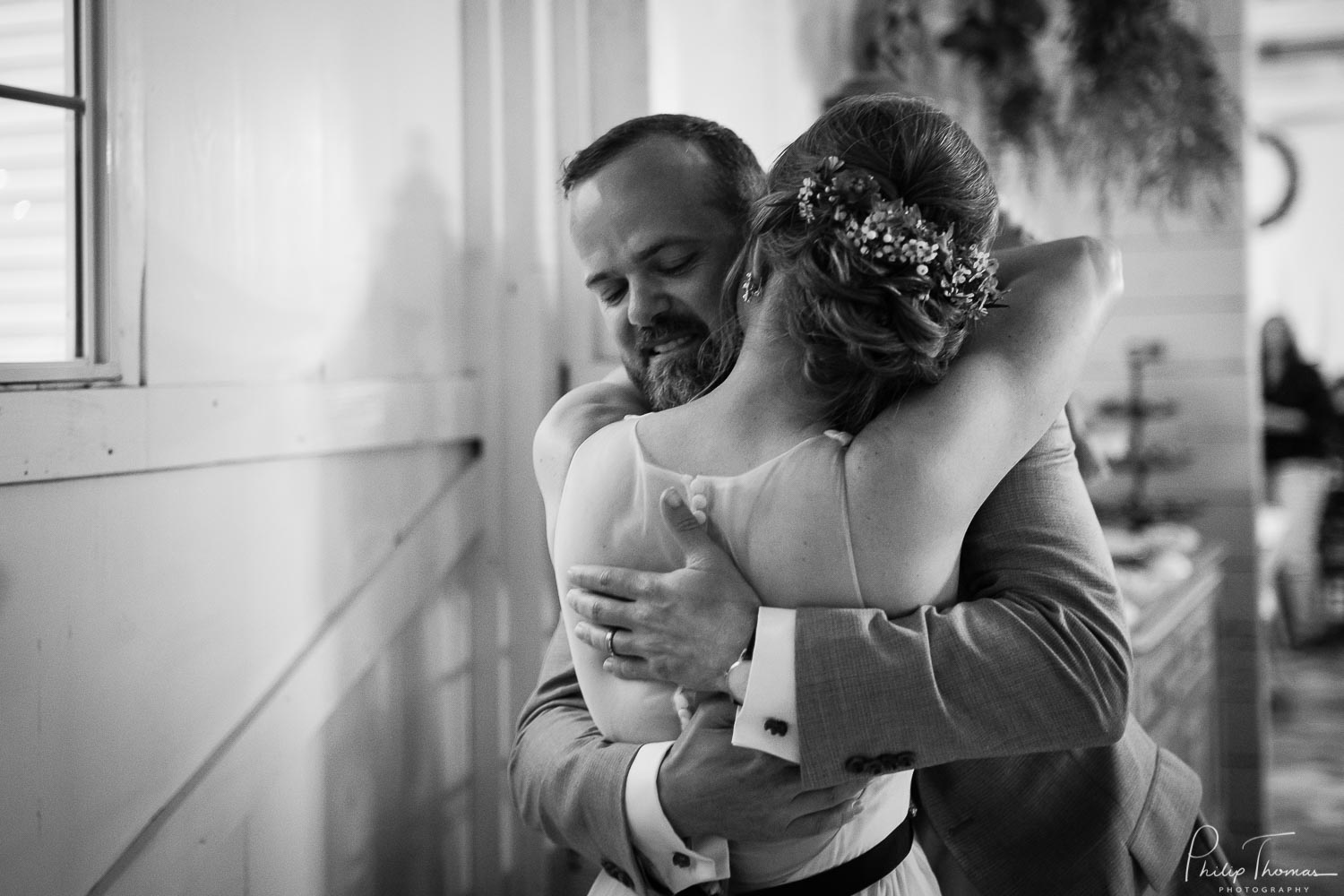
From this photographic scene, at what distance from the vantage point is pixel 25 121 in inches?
59.2

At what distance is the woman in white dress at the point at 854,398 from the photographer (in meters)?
1.10

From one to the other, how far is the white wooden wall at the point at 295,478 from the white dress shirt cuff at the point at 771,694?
0.94 m

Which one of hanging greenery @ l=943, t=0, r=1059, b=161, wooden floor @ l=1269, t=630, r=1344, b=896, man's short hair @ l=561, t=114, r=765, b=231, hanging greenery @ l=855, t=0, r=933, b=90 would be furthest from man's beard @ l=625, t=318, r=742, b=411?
hanging greenery @ l=943, t=0, r=1059, b=161

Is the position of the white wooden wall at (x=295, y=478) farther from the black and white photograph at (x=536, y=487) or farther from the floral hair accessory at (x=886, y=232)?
the floral hair accessory at (x=886, y=232)

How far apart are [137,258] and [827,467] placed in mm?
1056

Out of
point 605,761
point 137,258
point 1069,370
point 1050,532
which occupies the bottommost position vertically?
point 605,761

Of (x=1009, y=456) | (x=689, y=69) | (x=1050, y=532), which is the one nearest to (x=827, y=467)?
(x=1009, y=456)

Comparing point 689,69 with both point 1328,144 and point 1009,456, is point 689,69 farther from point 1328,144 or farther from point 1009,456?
point 1328,144

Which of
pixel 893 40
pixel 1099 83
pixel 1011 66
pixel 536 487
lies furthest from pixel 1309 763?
pixel 536 487

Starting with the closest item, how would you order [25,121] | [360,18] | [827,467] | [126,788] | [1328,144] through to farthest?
[827,467] → [25,121] → [126,788] → [360,18] → [1328,144]

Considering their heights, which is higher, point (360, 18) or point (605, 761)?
point (360, 18)

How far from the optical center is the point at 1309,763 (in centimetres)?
548

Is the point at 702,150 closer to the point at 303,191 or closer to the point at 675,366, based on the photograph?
the point at 675,366

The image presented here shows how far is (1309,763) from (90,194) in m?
5.79
